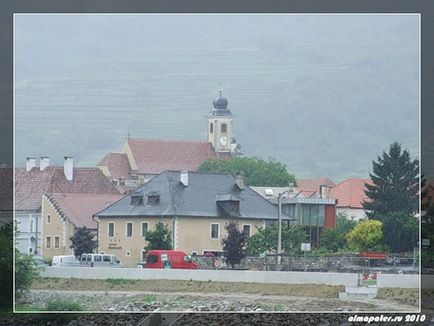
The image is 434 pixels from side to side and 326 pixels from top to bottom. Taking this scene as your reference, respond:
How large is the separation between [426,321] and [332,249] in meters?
1.29

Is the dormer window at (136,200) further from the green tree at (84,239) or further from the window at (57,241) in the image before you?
the window at (57,241)

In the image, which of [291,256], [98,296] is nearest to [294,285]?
[291,256]

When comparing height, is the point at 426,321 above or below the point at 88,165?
below

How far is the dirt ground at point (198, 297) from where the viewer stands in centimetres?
2705

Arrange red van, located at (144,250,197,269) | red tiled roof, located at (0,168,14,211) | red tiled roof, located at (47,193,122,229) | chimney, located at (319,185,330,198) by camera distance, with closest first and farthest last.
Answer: chimney, located at (319,185,330,198) → red van, located at (144,250,197,269) → red tiled roof, located at (47,193,122,229) → red tiled roof, located at (0,168,14,211)

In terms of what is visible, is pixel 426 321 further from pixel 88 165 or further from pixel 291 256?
pixel 88 165

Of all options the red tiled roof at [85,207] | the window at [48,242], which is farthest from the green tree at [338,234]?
the window at [48,242]

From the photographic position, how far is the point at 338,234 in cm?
2691

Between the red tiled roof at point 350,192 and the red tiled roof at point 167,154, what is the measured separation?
139cm

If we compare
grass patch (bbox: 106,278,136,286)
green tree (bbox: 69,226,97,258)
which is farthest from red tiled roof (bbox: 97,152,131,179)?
grass patch (bbox: 106,278,136,286)

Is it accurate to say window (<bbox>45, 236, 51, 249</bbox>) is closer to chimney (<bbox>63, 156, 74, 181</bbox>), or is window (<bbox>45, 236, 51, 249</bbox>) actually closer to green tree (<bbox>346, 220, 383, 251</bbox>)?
chimney (<bbox>63, 156, 74, 181</bbox>)

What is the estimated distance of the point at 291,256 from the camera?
27.0 metres

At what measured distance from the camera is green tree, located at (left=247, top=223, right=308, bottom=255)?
87.9 ft

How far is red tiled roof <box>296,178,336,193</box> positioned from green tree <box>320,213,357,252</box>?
44cm
